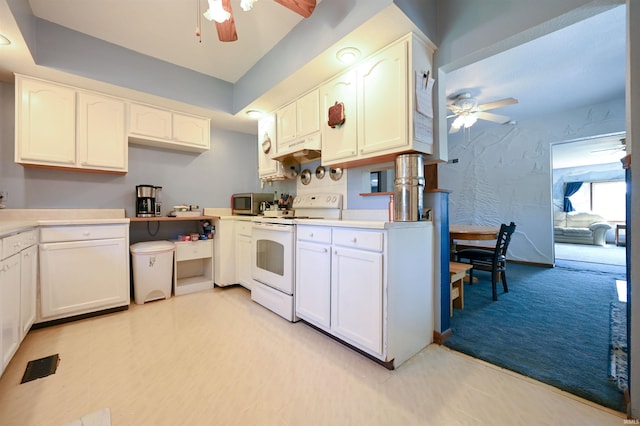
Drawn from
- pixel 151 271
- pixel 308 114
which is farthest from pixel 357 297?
pixel 151 271

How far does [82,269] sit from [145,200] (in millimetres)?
947

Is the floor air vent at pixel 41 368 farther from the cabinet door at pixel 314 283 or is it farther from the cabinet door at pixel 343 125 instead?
the cabinet door at pixel 343 125

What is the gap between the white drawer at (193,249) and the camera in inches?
120

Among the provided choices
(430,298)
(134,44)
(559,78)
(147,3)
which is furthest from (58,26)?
(559,78)

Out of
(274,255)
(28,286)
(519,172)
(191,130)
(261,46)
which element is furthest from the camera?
(519,172)

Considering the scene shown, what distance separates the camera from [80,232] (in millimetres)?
2254

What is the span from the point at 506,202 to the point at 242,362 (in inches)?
208

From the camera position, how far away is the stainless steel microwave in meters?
3.30

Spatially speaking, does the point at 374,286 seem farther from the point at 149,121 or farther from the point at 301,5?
the point at 149,121

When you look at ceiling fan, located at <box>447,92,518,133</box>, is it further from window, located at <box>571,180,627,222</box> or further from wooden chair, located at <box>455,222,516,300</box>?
window, located at <box>571,180,627,222</box>

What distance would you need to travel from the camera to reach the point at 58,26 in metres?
2.26

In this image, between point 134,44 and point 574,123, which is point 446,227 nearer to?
point 134,44

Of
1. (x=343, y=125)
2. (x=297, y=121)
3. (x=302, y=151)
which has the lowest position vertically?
(x=302, y=151)

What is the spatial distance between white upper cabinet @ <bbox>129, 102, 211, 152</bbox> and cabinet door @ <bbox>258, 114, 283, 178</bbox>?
731mm
